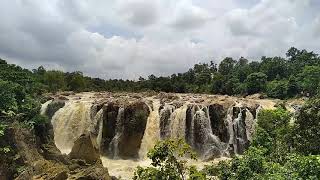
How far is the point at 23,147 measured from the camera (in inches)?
944

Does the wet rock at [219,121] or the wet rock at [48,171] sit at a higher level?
the wet rock at [219,121]

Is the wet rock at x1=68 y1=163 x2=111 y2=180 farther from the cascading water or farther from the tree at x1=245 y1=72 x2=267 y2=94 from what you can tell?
the tree at x1=245 y1=72 x2=267 y2=94

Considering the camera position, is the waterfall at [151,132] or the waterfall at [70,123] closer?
the waterfall at [151,132]

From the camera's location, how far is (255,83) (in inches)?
2124

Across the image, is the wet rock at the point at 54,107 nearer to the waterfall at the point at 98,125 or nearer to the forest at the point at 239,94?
the forest at the point at 239,94

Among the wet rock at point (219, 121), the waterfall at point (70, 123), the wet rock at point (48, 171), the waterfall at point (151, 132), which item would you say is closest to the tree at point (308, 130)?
the wet rock at point (48, 171)

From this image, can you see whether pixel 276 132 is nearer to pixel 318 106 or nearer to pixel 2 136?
pixel 318 106

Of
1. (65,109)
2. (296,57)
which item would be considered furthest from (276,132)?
(296,57)

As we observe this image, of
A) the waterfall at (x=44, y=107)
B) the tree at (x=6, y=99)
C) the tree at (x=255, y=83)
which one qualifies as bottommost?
the waterfall at (x=44, y=107)

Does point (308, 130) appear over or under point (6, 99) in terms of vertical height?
under

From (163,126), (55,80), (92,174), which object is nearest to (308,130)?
(92,174)

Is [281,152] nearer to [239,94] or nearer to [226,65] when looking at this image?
[239,94]

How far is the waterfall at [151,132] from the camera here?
105 ft

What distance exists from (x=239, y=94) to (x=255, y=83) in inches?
90.3
